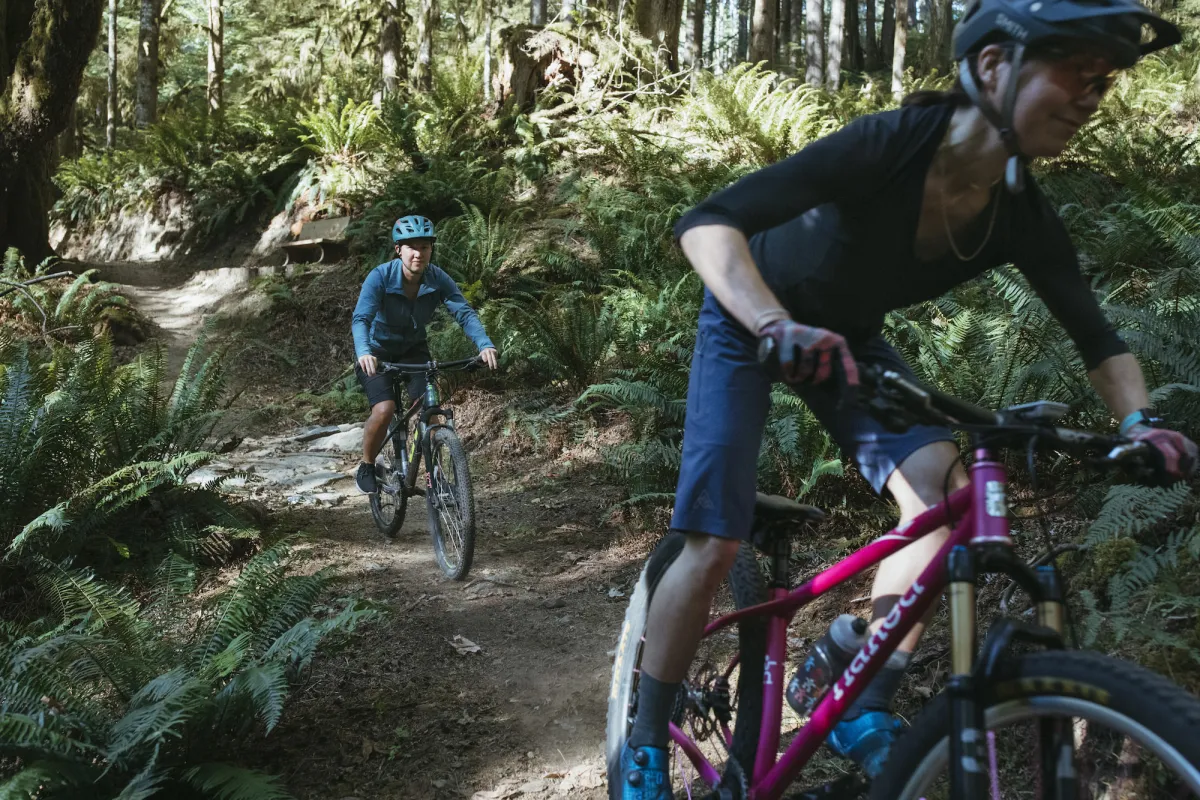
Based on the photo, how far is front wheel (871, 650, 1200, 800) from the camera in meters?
1.54

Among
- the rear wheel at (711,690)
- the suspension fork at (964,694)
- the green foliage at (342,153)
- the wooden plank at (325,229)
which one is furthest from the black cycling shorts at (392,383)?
the green foliage at (342,153)

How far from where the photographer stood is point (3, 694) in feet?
11.3

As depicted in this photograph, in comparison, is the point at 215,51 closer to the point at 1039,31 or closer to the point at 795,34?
the point at 795,34

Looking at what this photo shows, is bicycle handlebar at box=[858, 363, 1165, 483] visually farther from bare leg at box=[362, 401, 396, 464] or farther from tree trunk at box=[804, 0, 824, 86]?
tree trunk at box=[804, 0, 824, 86]

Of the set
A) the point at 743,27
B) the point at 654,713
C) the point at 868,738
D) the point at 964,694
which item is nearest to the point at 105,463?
the point at 654,713

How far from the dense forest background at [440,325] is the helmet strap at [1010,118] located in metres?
0.68

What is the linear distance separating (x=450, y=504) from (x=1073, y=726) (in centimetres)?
461

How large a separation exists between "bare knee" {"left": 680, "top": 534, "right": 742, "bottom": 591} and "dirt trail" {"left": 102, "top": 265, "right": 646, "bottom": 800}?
1.53 metres

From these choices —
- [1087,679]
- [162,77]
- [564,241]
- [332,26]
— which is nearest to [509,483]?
[564,241]

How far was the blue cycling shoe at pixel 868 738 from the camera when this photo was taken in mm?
2246

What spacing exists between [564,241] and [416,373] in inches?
188

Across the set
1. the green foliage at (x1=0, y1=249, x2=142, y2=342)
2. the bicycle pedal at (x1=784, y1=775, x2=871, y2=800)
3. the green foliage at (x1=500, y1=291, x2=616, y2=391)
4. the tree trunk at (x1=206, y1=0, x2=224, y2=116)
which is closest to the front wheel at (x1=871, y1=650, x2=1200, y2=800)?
the bicycle pedal at (x1=784, y1=775, x2=871, y2=800)

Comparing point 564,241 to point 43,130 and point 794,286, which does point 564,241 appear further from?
point 794,286

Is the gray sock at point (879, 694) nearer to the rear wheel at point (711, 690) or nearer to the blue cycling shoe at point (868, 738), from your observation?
the blue cycling shoe at point (868, 738)
